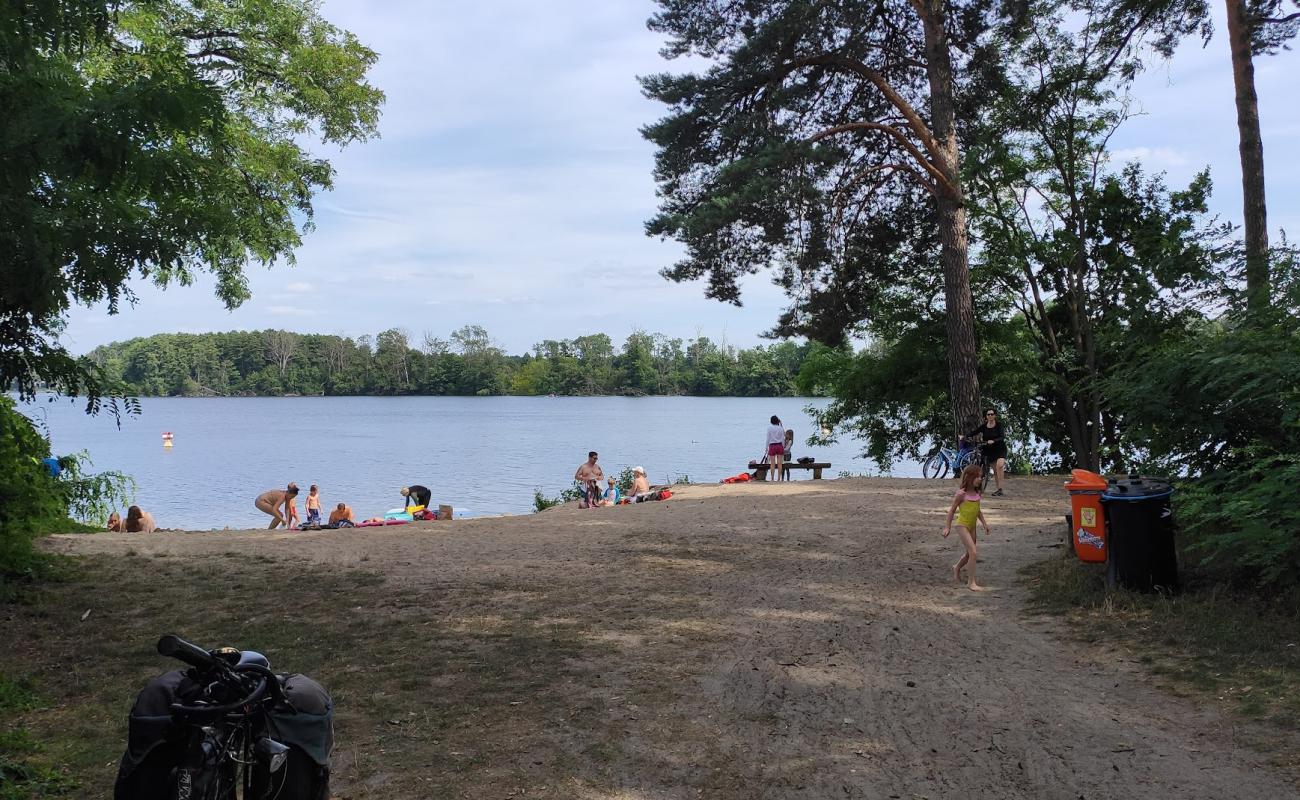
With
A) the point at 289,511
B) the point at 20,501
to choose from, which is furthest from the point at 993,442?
the point at 289,511

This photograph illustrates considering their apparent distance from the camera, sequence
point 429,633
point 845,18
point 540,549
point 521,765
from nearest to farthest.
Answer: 1. point 521,765
2. point 429,633
3. point 540,549
4. point 845,18

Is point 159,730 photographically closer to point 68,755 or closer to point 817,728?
point 68,755

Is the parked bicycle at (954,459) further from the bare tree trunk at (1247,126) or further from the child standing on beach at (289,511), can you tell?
the child standing on beach at (289,511)

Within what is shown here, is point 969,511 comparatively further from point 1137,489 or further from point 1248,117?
point 1248,117

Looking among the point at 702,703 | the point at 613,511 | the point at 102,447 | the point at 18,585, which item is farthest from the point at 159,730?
the point at 102,447

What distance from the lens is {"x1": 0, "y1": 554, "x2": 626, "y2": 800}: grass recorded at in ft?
14.8

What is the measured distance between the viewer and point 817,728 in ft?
16.9

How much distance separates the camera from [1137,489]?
23.9 ft

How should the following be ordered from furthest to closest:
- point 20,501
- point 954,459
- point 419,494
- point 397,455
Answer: point 397,455
point 419,494
point 954,459
point 20,501

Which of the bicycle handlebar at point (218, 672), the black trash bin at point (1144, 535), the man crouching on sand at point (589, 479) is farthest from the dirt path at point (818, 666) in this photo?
the man crouching on sand at point (589, 479)

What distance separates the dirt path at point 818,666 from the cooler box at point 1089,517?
0.76 metres

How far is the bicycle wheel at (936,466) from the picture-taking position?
21.0m

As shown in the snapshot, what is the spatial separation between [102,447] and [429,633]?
215ft

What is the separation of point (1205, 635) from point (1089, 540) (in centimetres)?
150
